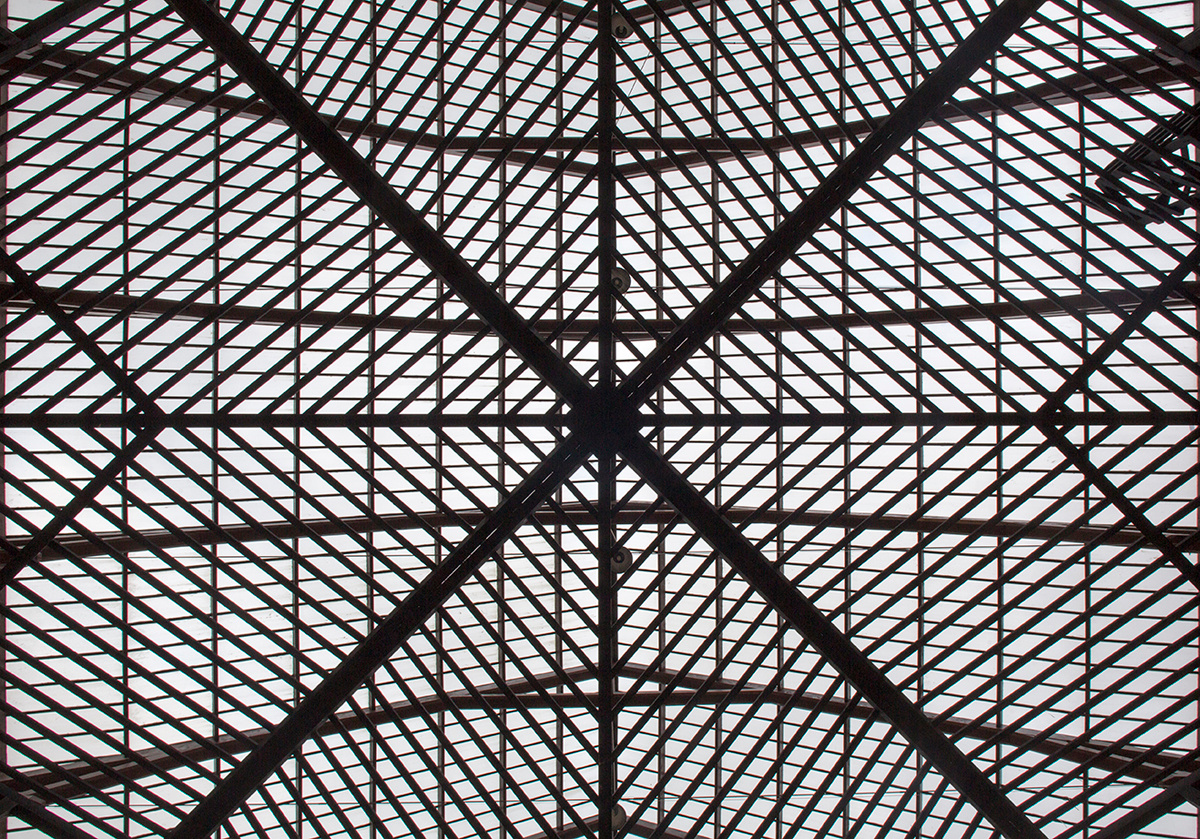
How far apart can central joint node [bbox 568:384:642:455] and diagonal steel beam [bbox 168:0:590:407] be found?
44cm

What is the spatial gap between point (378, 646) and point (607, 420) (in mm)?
3897

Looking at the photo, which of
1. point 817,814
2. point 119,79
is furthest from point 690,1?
point 817,814

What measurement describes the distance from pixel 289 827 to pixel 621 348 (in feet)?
40.5

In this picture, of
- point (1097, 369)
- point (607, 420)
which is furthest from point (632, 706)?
point (1097, 369)

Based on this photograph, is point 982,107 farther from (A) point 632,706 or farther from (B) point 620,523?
(A) point 632,706

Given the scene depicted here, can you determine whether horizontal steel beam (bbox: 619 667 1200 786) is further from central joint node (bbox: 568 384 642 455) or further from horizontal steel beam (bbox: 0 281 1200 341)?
horizontal steel beam (bbox: 0 281 1200 341)

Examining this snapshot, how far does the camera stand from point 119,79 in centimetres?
1562

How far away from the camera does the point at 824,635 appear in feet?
32.9

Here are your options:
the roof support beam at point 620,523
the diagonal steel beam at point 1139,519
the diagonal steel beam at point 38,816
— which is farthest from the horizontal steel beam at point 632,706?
the roof support beam at point 620,523

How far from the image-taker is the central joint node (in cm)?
994

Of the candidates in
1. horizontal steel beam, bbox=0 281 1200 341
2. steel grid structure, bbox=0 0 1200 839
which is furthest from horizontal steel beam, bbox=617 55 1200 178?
horizontal steel beam, bbox=0 281 1200 341

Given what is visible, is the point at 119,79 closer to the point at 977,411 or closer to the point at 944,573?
the point at 977,411

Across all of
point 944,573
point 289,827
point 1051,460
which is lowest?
point 289,827

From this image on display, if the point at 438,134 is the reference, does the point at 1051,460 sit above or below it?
below
